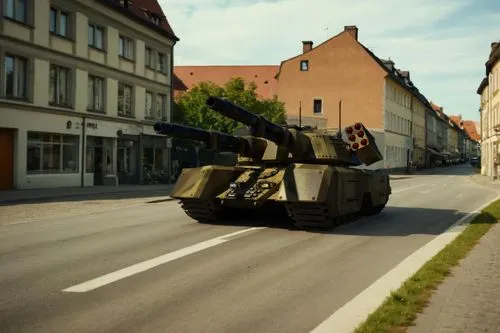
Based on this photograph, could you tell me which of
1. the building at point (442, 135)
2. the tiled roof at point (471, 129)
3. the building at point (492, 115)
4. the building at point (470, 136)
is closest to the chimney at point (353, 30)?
the building at point (492, 115)

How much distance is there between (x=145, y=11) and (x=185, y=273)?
3129 cm

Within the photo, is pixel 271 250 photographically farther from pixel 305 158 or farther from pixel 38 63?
pixel 38 63

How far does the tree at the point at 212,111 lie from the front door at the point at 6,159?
59.8 ft

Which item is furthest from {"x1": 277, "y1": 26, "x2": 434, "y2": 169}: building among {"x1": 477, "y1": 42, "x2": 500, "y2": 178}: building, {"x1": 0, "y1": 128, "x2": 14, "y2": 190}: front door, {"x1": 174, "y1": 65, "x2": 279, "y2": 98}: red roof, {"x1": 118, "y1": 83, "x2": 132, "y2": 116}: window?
{"x1": 0, "y1": 128, "x2": 14, "y2": 190}: front door

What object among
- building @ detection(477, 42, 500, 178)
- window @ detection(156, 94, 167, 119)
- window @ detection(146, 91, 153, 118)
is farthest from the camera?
building @ detection(477, 42, 500, 178)

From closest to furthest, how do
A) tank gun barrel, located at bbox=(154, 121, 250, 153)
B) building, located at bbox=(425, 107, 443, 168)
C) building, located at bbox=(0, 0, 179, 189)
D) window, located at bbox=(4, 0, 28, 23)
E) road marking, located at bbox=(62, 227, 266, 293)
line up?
1. road marking, located at bbox=(62, 227, 266, 293)
2. tank gun barrel, located at bbox=(154, 121, 250, 153)
3. window, located at bbox=(4, 0, 28, 23)
4. building, located at bbox=(0, 0, 179, 189)
5. building, located at bbox=(425, 107, 443, 168)

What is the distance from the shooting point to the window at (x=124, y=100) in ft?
107

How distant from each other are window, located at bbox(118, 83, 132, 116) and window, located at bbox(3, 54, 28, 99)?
7673mm

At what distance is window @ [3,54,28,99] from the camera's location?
2420 cm

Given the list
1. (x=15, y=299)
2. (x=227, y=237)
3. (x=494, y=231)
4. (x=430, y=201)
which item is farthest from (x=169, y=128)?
(x=430, y=201)

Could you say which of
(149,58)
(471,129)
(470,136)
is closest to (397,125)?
(149,58)

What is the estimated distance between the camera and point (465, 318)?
5.18 m

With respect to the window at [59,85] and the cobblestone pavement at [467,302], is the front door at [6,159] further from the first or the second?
the cobblestone pavement at [467,302]

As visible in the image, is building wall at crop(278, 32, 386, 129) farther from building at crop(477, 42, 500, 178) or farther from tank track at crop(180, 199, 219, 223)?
tank track at crop(180, 199, 219, 223)
